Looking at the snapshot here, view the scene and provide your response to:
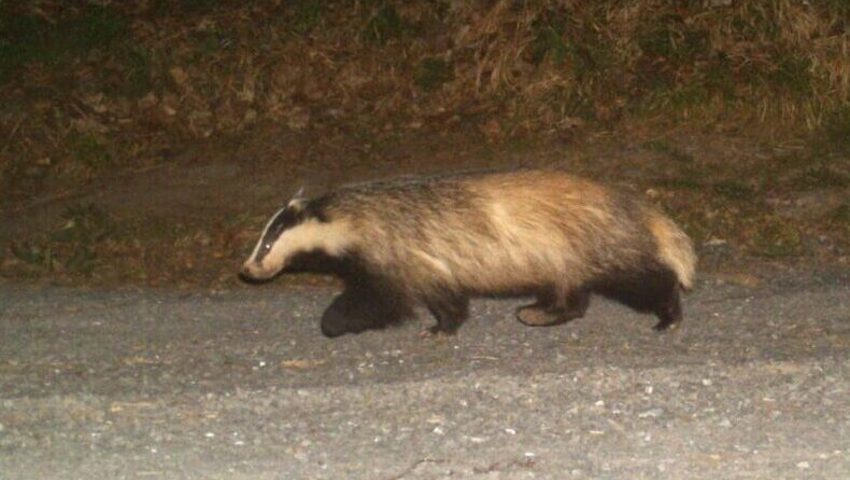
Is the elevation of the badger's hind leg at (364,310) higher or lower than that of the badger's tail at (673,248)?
lower

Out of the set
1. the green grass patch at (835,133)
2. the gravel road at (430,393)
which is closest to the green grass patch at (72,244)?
the gravel road at (430,393)

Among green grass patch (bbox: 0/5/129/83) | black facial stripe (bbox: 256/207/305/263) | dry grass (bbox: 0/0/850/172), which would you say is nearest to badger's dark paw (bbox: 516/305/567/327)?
black facial stripe (bbox: 256/207/305/263)

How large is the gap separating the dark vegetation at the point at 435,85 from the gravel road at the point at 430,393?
10.8 feet

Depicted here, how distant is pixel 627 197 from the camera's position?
909 centimetres

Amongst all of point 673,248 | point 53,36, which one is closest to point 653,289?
point 673,248

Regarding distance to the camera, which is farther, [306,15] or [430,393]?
[306,15]

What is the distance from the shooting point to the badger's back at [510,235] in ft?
29.1

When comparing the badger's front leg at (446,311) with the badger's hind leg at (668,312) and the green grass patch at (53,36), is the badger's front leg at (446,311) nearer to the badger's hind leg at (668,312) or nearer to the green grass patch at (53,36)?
the badger's hind leg at (668,312)

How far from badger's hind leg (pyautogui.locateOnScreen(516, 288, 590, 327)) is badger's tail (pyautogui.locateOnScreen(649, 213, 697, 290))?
1.83 ft

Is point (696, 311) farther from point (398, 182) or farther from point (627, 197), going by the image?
point (398, 182)

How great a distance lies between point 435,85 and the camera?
1493 centimetres

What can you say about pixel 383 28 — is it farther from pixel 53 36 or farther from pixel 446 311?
pixel 446 311

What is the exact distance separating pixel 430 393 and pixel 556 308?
1.93m

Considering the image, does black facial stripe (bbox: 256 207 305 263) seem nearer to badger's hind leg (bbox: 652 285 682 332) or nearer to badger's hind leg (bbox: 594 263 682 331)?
badger's hind leg (bbox: 594 263 682 331)
